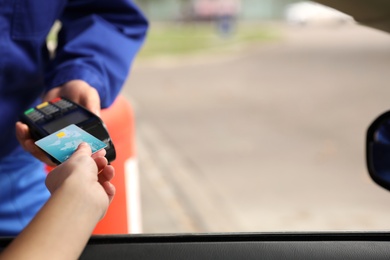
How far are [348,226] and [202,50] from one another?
422 inches

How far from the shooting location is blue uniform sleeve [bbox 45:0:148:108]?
1386mm

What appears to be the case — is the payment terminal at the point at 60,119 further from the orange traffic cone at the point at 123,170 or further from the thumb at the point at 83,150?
the orange traffic cone at the point at 123,170

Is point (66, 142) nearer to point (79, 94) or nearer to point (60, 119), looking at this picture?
point (60, 119)

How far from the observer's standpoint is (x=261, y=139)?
5.58 m

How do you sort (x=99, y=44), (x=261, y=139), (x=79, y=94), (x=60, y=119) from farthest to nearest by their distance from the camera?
1. (x=261, y=139)
2. (x=99, y=44)
3. (x=79, y=94)
4. (x=60, y=119)

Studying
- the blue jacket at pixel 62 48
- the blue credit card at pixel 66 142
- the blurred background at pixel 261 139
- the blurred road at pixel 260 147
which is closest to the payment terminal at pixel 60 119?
the blue credit card at pixel 66 142

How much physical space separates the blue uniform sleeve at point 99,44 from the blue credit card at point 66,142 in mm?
346

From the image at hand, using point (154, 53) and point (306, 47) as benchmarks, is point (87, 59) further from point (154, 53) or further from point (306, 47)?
point (306, 47)

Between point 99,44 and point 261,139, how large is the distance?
4.20 m

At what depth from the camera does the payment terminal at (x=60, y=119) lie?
106 cm

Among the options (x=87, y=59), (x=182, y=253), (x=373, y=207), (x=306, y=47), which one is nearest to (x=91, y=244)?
(x=182, y=253)

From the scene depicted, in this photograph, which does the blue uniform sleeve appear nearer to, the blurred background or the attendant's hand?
the attendant's hand

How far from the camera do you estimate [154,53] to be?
13320mm

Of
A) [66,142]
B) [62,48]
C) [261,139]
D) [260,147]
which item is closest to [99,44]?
[62,48]
